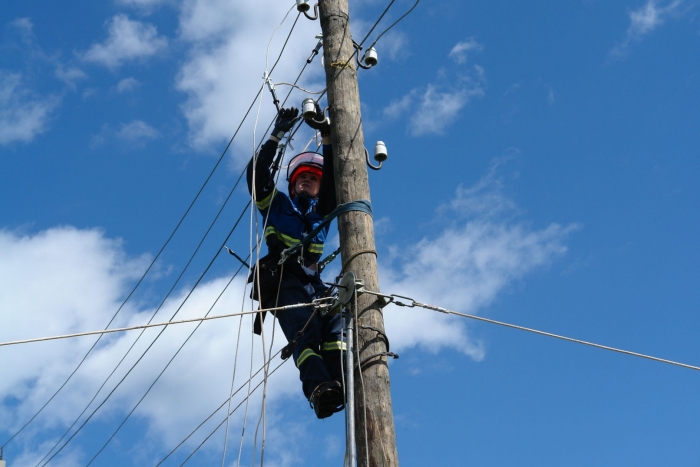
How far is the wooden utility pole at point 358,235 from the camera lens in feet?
15.6

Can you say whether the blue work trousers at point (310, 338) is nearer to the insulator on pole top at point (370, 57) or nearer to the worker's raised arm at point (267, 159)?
the worker's raised arm at point (267, 159)

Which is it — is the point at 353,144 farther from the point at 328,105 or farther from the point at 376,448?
the point at 376,448

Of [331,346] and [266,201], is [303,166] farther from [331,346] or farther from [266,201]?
[331,346]

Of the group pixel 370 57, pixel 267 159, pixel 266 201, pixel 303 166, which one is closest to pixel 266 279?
pixel 266 201

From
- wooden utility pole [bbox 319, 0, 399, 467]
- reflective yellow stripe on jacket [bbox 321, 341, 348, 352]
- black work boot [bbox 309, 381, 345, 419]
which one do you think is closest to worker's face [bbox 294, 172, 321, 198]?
wooden utility pole [bbox 319, 0, 399, 467]

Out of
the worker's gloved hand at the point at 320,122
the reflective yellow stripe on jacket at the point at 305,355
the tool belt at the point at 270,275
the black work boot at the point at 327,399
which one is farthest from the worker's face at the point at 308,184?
the black work boot at the point at 327,399

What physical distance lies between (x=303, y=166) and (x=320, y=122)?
3.32 ft

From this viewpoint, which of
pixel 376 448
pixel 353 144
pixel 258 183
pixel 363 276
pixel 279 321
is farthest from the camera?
pixel 258 183

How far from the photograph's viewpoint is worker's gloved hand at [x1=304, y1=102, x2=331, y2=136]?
6.11 metres

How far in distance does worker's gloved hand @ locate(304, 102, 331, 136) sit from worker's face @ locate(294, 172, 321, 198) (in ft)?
3.04

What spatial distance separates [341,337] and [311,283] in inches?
39.4

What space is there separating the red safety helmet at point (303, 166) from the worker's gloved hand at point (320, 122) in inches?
33.2

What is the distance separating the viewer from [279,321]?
6238 mm

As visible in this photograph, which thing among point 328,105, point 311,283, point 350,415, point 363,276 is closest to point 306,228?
point 311,283
